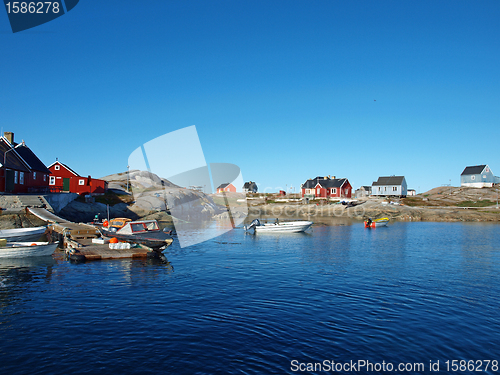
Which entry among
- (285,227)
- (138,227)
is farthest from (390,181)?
(138,227)

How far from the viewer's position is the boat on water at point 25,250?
104 ft

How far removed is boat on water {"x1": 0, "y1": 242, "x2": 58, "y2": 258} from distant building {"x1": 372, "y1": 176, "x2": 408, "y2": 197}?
12060 cm

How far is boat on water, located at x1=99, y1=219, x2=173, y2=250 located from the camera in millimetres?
35969

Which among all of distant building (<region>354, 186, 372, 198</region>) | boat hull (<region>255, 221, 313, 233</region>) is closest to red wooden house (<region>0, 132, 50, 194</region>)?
boat hull (<region>255, 221, 313, 233</region>)

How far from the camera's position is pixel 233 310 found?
62.2 feet

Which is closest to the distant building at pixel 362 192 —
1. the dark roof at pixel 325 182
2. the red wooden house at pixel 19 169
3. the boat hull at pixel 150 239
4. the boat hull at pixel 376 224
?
the dark roof at pixel 325 182

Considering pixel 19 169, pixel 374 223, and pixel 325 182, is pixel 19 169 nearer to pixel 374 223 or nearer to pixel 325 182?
pixel 374 223

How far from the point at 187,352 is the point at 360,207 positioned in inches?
3856

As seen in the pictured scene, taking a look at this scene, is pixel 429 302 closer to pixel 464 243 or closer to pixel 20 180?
pixel 464 243

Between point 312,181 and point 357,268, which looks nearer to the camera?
point 357,268

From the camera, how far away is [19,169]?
59.2 metres

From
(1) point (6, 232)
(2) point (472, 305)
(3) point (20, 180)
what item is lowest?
(2) point (472, 305)

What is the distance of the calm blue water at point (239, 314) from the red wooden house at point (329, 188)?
95362 mm

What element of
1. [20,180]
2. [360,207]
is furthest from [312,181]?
[20,180]
